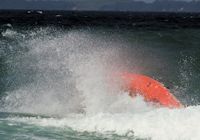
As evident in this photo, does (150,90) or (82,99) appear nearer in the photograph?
(150,90)

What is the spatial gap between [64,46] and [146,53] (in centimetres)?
1153

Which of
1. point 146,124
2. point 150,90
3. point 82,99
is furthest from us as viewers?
point 82,99

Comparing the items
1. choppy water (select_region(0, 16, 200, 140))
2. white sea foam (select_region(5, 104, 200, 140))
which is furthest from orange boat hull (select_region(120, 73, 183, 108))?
white sea foam (select_region(5, 104, 200, 140))

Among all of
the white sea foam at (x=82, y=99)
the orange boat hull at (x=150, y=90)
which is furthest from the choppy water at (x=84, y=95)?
the orange boat hull at (x=150, y=90)

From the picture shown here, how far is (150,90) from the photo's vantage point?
16.6 metres

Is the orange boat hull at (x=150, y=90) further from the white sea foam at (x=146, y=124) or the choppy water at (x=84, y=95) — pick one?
the white sea foam at (x=146, y=124)

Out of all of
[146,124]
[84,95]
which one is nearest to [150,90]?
[84,95]

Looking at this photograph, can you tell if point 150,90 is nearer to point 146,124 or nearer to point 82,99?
point 82,99

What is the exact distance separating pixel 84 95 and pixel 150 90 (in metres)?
2.74

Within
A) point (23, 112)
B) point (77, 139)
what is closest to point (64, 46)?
point (23, 112)

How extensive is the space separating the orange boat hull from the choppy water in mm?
268

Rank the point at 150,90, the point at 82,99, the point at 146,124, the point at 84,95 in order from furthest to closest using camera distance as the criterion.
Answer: the point at 84,95, the point at 82,99, the point at 150,90, the point at 146,124

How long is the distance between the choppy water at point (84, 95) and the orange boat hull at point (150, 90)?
10.6 inches

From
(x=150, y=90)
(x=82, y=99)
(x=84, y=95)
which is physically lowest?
(x=82, y=99)
